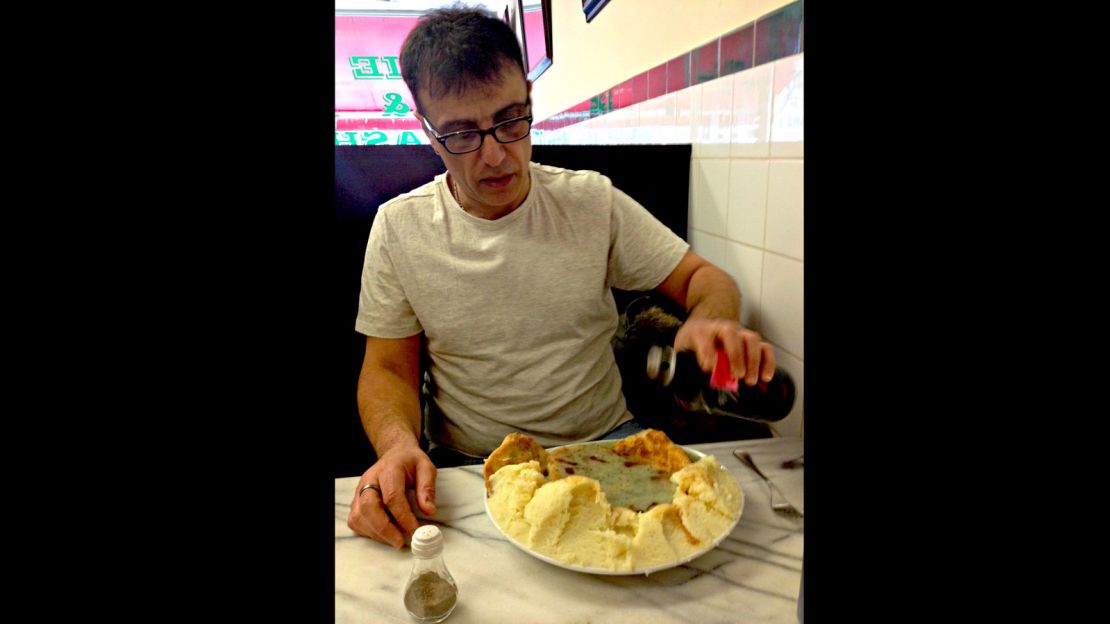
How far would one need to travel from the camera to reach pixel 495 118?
1.62 ft

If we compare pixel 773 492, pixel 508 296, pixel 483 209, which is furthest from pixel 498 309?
pixel 773 492

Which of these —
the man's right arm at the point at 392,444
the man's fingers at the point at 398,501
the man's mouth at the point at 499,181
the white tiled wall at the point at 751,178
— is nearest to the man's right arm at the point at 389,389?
the man's right arm at the point at 392,444

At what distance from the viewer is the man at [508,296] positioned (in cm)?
70

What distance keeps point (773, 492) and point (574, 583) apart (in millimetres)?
187

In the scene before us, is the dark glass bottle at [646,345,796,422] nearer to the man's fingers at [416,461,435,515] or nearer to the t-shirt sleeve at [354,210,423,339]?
the man's fingers at [416,461,435,515]

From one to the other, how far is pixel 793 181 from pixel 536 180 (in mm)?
326

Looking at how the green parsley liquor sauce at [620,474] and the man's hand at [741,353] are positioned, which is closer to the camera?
the man's hand at [741,353]

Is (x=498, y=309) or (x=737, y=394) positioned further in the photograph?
(x=498, y=309)

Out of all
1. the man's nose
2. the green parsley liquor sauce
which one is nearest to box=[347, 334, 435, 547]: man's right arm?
the green parsley liquor sauce

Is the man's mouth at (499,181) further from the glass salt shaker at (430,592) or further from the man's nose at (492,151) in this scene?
the glass salt shaker at (430,592)

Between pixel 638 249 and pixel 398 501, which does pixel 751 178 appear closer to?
pixel 638 249
